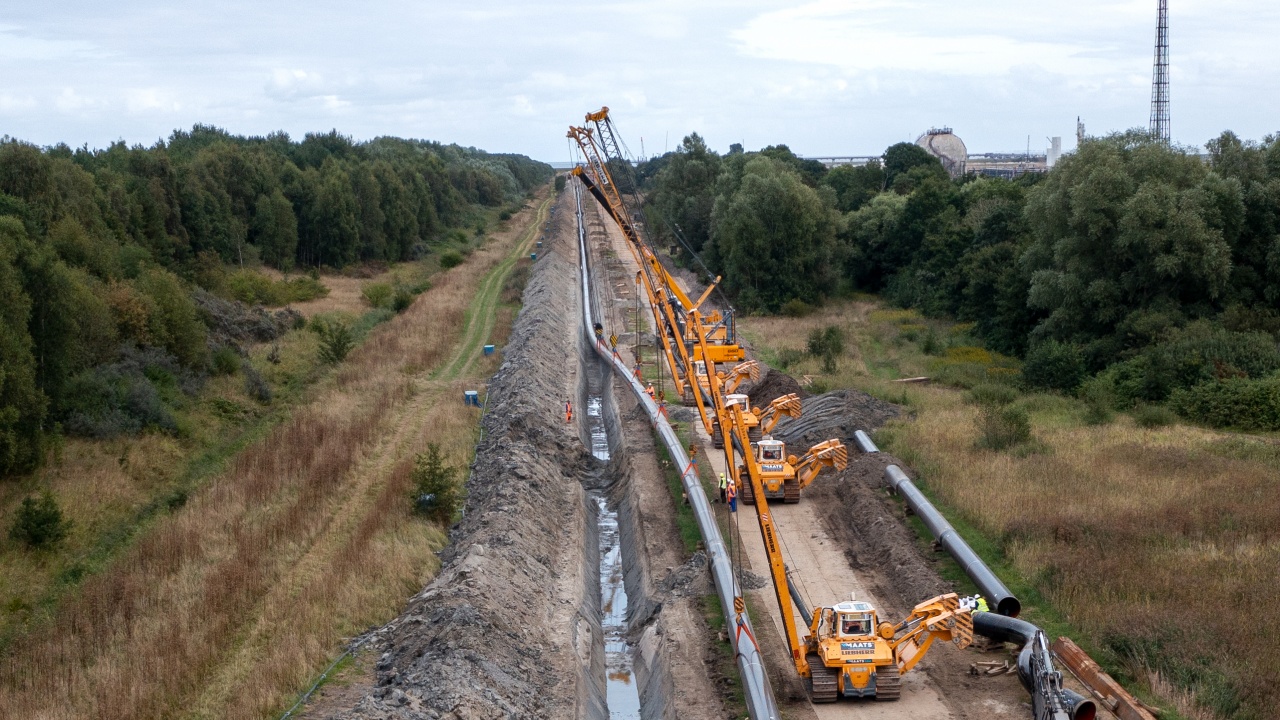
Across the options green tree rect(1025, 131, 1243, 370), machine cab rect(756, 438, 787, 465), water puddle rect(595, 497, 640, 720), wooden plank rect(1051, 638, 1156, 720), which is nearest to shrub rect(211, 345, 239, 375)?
water puddle rect(595, 497, 640, 720)

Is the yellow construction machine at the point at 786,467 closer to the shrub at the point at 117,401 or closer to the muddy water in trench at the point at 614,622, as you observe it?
the muddy water in trench at the point at 614,622

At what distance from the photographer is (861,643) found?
1702 cm

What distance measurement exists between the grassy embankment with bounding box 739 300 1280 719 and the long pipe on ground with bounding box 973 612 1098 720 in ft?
4.67

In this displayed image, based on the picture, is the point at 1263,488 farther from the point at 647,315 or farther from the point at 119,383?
the point at 647,315

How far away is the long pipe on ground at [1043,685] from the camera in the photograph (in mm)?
15023

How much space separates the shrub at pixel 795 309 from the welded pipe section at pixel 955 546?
35.1m

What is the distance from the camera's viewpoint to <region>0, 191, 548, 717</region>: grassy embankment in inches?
719

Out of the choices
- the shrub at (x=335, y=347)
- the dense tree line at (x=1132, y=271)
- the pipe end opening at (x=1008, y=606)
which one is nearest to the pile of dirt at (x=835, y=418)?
the dense tree line at (x=1132, y=271)

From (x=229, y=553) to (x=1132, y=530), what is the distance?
19.6 meters

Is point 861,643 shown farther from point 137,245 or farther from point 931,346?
point 137,245

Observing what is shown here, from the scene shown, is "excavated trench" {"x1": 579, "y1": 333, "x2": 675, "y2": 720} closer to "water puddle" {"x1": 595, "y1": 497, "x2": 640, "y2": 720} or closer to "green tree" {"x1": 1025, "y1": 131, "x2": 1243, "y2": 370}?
"water puddle" {"x1": 595, "y1": 497, "x2": 640, "y2": 720}

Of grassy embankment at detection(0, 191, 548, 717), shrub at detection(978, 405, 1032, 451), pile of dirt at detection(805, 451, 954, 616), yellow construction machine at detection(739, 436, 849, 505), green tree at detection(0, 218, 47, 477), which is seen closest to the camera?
grassy embankment at detection(0, 191, 548, 717)

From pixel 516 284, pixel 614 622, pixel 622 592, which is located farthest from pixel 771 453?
pixel 516 284

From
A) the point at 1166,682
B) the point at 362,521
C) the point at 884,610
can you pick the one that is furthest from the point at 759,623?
the point at 362,521
